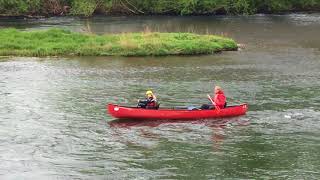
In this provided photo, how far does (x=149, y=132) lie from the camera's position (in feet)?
85.9

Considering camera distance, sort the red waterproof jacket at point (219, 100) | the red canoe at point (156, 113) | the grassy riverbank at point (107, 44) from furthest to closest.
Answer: the grassy riverbank at point (107, 44) → the red waterproof jacket at point (219, 100) → the red canoe at point (156, 113)

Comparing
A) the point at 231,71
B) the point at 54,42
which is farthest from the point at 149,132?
the point at 54,42

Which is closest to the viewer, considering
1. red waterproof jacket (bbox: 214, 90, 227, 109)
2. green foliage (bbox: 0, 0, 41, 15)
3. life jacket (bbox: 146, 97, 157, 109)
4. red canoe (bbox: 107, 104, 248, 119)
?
red canoe (bbox: 107, 104, 248, 119)

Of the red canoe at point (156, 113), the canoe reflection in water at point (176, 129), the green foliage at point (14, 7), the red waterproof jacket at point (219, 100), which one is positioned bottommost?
the canoe reflection in water at point (176, 129)

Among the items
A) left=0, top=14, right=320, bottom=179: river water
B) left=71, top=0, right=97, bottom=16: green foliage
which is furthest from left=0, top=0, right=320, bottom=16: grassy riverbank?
left=0, top=14, right=320, bottom=179: river water

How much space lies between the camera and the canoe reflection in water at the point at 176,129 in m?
25.1

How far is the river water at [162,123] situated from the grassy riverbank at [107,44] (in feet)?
4.70

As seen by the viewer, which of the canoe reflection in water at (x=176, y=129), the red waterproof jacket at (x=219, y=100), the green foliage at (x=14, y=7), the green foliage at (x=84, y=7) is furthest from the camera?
the green foliage at (x=84, y=7)

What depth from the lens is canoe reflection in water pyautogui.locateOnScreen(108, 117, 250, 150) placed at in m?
25.1

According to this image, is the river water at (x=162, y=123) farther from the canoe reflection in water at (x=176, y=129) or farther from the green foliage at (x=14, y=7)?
the green foliage at (x=14, y=7)

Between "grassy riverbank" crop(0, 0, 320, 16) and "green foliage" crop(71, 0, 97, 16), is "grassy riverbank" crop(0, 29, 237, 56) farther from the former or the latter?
"grassy riverbank" crop(0, 0, 320, 16)

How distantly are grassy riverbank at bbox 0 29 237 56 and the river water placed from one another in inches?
56.4

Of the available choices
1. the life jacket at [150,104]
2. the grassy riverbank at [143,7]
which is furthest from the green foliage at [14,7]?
the life jacket at [150,104]

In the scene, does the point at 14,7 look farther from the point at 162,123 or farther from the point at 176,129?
the point at 176,129
